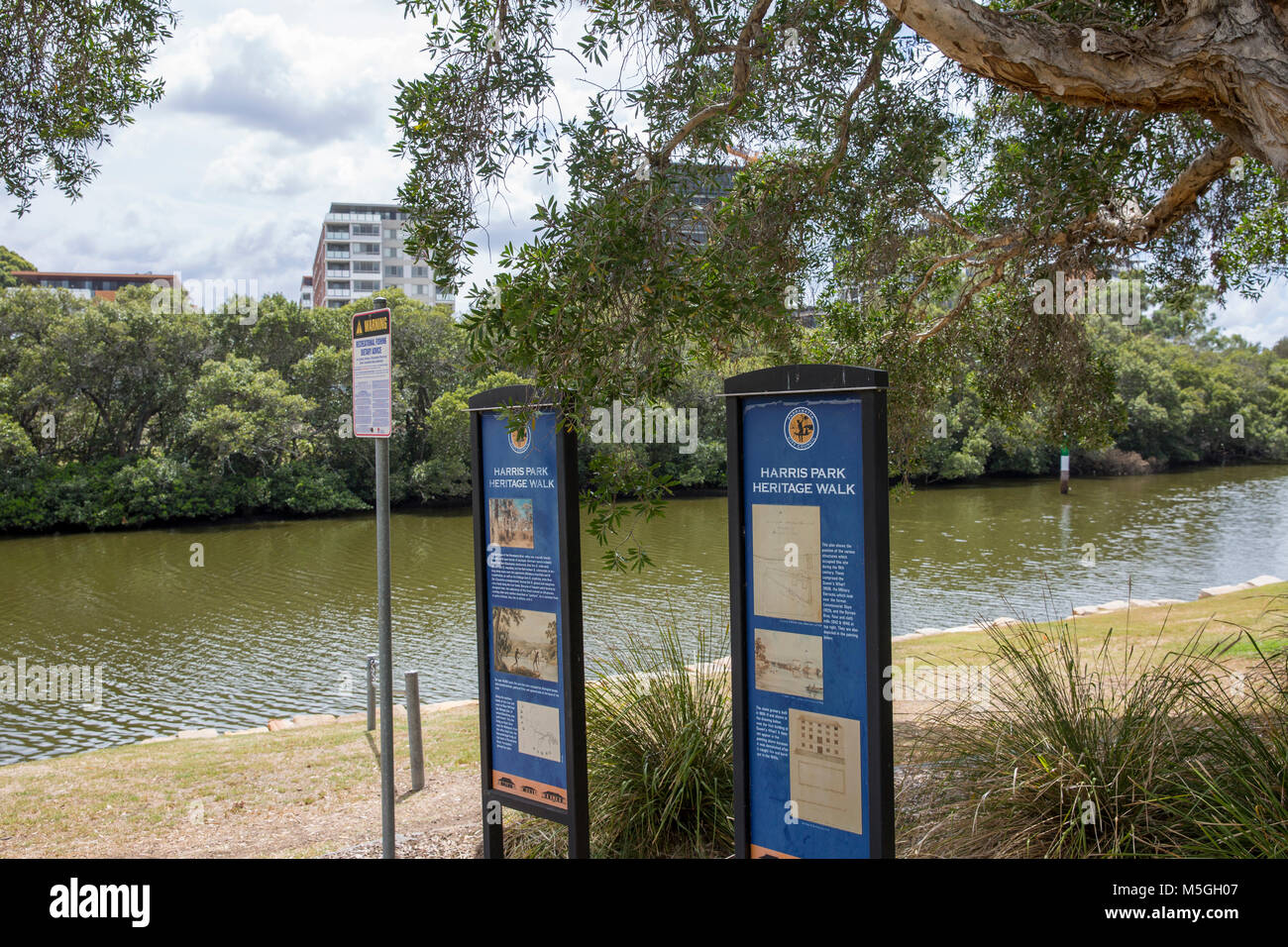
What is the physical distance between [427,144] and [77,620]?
15.6 metres

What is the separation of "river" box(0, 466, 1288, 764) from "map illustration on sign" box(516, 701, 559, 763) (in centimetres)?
138

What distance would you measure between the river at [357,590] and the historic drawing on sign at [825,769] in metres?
2.33

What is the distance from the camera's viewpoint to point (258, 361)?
30.9m

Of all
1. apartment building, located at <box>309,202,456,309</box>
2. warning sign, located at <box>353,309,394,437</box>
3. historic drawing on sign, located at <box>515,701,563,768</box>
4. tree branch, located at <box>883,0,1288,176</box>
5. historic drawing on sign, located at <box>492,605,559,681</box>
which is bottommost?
historic drawing on sign, located at <box>515,701,563,768</box>

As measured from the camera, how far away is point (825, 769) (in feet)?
10.8

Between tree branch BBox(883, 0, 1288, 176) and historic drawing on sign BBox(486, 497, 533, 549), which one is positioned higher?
tree branch BBox(883, 0, 1288, 176)

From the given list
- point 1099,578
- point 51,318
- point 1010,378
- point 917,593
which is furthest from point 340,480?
point 1010,378

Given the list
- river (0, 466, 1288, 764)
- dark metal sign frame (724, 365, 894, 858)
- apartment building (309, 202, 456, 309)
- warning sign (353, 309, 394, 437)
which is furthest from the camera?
apartment building (309, 202, 456, 309)

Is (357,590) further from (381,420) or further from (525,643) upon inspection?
(525,643)

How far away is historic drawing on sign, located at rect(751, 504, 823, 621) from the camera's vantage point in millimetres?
3326

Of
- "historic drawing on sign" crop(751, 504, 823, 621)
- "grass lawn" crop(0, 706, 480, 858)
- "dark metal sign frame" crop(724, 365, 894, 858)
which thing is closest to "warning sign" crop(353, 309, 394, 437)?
"historic drawing on sign" crop(751, 504, 823, 621)

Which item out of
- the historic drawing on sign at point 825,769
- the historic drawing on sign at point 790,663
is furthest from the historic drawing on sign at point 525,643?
the historic drawing on sign at point 825,769

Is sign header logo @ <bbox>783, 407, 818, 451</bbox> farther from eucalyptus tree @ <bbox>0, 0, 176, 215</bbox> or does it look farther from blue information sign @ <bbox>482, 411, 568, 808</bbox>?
eucalyptus tree @ <bbox>0, 0, 176, 215</bbox>
